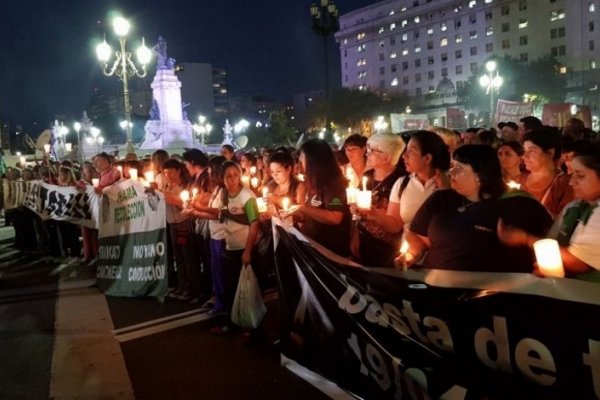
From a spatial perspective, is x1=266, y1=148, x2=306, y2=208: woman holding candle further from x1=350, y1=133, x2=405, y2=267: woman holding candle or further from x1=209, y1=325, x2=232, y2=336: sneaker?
x1=209, y1=325, x2=232, y2=336: sneaker

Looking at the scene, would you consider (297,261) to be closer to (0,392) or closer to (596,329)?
(596,329)

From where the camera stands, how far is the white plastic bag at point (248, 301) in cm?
559

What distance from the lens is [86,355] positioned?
5.93 m

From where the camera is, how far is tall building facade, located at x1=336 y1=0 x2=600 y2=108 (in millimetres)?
79750

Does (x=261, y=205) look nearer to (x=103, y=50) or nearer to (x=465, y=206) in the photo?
(x=465, y=206)

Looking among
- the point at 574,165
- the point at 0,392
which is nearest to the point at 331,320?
the point at 574,165

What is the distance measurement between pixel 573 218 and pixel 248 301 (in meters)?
3.26

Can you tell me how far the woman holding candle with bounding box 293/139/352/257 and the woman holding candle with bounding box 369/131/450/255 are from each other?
338mm

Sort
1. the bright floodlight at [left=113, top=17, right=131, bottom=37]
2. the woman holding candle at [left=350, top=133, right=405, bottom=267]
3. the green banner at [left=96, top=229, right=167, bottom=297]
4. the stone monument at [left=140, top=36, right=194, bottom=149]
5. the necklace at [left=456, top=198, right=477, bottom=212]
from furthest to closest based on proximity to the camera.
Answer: the stone monument at [left=140, top=36, right=194, bottom=149], the bright floodlight at [left=113, top=17, right=131, bottom=37], the green banner at [left=96, top=229, right=167, bottom=297], the woman holding candle at [left=350, top=133, right=405, bottom=267], the necklace at [left=456, top=198, right=477, bottom=212]

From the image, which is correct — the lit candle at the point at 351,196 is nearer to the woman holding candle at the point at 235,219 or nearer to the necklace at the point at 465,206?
the woman holding candle at the point at 235,219

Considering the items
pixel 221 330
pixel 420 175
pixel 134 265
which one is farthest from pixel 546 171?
pixel 134 265

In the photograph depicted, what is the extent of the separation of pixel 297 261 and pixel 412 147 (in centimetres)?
134

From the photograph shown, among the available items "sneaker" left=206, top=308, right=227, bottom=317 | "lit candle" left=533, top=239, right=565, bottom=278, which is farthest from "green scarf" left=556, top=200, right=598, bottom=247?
"sneaker" left=206, top=308, right=227, bottom=317

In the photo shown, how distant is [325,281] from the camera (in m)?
4.02
